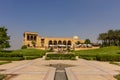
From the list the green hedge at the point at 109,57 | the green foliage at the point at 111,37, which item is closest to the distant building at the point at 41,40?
the green foliage at the point at 111,37

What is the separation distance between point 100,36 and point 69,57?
6260 cm

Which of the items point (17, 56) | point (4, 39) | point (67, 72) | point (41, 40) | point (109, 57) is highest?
point (41, 40)

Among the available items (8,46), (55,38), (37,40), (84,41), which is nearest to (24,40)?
(37,40)

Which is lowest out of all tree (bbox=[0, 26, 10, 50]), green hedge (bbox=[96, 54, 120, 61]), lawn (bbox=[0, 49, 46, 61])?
green hedge (bbox=[96, 54, 120, 61])

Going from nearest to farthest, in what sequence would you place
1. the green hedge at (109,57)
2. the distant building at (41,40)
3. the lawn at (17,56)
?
the green hedge at (109,57) → the lawn at (17,56) → the distant building at (41,40)

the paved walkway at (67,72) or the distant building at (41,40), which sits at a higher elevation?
the distant building at (41,40)

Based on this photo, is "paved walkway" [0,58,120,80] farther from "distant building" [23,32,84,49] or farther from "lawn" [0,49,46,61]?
"distant building" [23,32,84,49]

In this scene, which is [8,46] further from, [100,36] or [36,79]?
[100,36]

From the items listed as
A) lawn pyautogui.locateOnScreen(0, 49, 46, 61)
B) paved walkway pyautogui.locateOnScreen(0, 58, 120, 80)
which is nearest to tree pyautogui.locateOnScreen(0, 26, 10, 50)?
lawn pyautogui.locateOnScreen(0, 49, 46, 61)

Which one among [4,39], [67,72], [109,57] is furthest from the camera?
[4,39]

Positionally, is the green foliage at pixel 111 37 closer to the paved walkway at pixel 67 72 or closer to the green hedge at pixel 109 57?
the green hedge at pixel 109 57

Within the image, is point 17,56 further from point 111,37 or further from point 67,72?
point 111,37

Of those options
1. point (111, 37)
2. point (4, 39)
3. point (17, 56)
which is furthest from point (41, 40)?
point (17, 56)

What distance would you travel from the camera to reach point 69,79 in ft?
45.5
